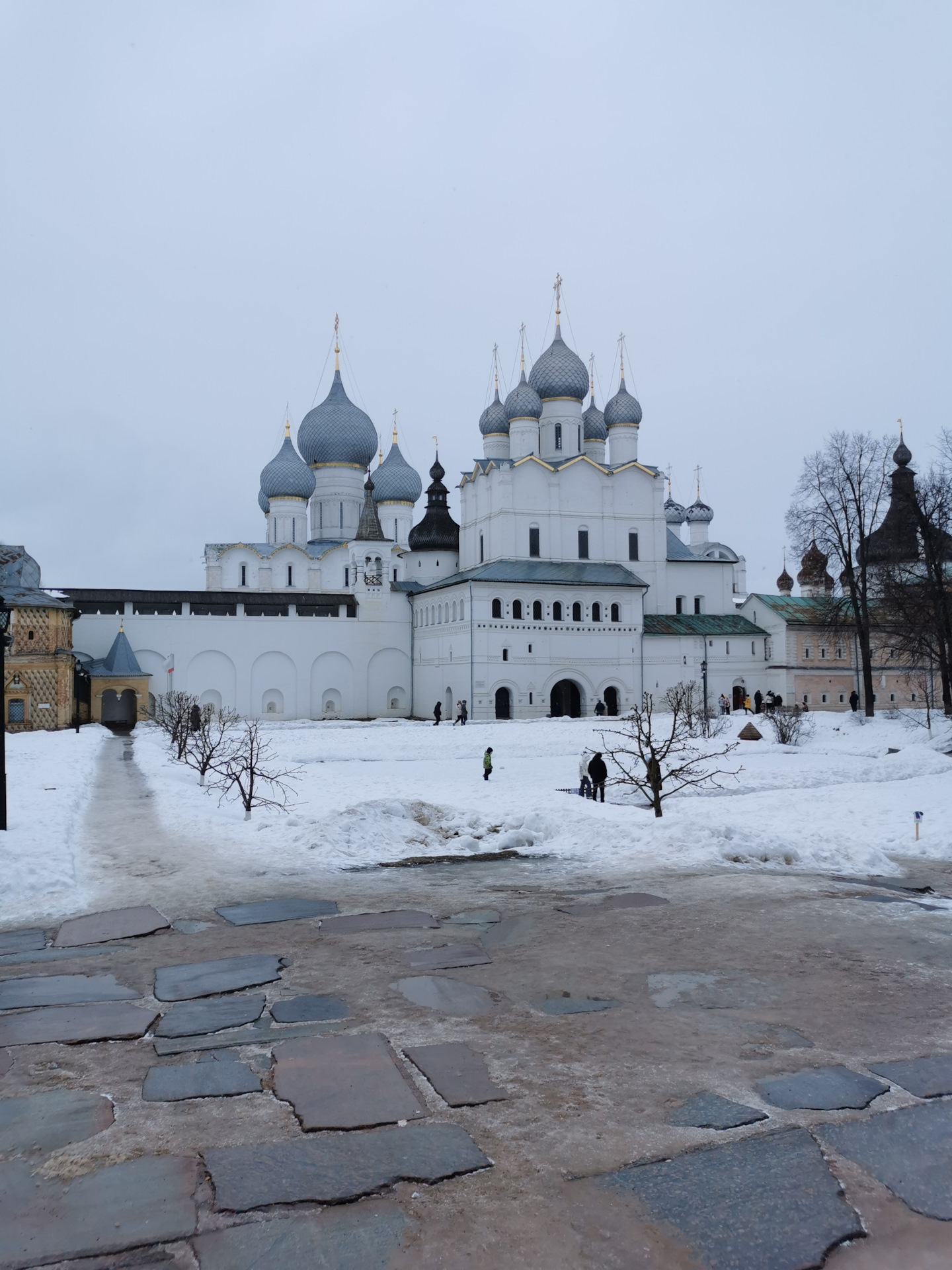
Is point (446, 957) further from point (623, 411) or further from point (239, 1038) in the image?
point (623, 411)

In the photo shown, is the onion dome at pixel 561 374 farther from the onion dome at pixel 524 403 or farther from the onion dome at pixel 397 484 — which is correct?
the onion dome at pixel 397 484

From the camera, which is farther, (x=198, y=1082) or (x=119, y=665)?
(x=119, y=665)

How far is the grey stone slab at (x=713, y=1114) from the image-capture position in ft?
14.9

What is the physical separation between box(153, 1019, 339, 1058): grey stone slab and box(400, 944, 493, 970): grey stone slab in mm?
1371

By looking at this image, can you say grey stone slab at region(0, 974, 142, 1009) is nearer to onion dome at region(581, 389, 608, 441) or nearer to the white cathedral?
the white cathedral

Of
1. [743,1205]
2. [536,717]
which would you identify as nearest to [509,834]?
[743,1205]

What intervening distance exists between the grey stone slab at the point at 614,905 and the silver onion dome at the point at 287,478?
45.9 metres

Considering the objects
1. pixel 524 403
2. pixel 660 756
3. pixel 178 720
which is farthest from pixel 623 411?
pixel 660 756

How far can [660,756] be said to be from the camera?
14.9 metres

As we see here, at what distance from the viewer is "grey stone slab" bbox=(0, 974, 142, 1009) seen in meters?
6.27

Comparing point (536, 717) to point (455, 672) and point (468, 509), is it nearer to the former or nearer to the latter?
point (455, 672)

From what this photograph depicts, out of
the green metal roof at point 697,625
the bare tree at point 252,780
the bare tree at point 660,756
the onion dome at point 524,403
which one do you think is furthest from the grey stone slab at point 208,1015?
the onion dome at point 524,403

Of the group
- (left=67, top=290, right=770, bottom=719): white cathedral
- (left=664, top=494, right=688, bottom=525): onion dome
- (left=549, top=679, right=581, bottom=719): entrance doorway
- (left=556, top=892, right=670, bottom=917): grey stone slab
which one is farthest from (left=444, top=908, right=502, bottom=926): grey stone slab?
(left=664, top=494, right=688, bottom=525): onion dome

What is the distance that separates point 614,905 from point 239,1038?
4470 millimetres
